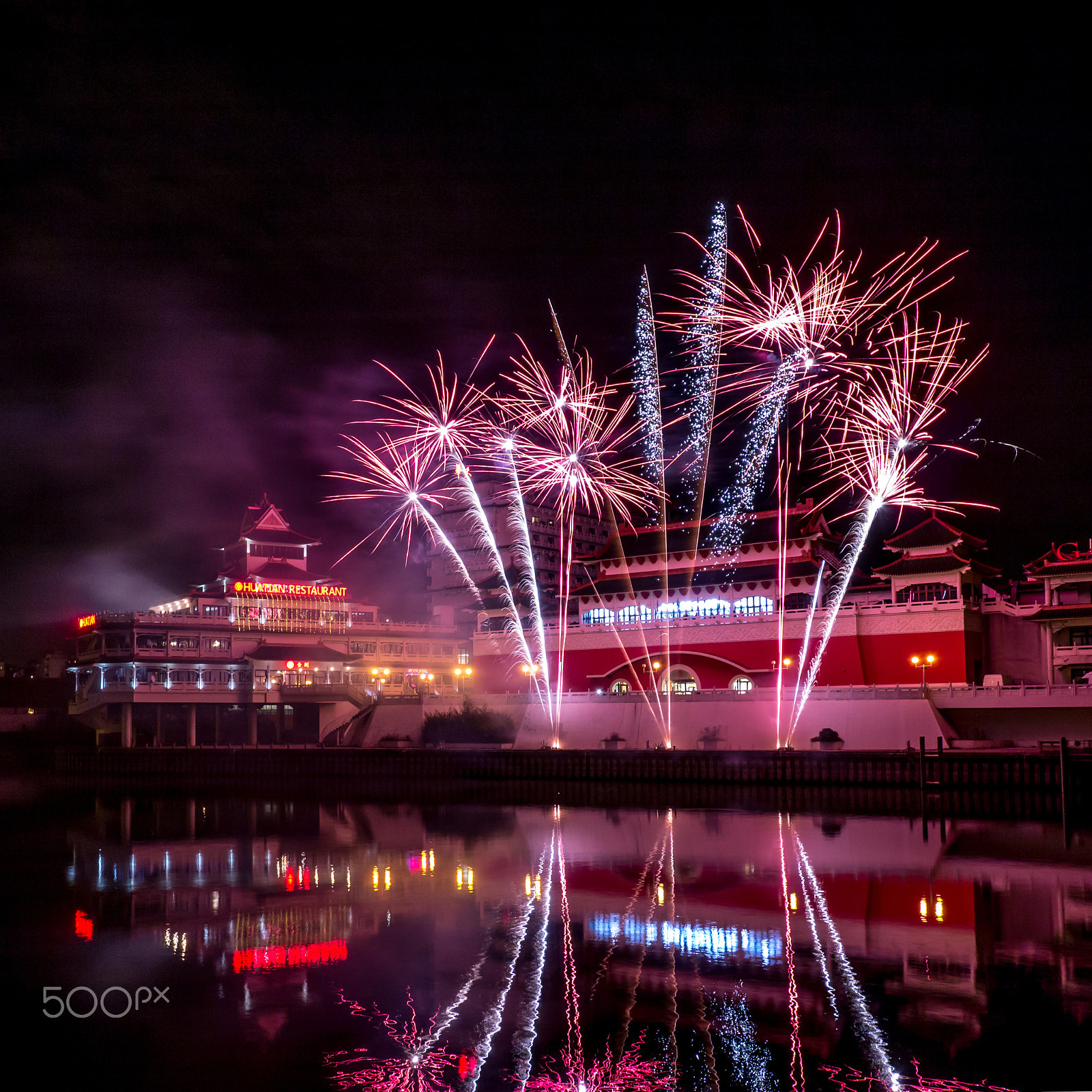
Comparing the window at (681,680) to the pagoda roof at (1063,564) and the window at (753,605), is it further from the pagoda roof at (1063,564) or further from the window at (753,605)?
the pagoda roof at (1063,564)

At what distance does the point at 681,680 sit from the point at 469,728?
11.4 meters

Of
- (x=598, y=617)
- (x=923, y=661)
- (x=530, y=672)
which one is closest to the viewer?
Answer: (x=923, y=661)

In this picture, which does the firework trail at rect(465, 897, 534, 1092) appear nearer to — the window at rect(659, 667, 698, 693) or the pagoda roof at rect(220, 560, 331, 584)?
the window at rect(659, 667, 698, 693)

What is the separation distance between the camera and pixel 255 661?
63000 millimetres

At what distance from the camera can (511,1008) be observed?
13.7m

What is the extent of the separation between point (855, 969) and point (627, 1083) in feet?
18.2

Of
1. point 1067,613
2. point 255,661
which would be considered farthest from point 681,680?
point 255,661

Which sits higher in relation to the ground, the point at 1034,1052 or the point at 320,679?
the point at 320,679

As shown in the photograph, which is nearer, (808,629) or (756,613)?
(808,629)

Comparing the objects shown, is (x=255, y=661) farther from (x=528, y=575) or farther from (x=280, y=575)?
(x=528, y=575)

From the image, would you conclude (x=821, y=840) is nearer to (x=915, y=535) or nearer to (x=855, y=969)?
(x=855, y=969)

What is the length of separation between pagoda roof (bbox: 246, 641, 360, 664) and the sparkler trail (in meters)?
48.3

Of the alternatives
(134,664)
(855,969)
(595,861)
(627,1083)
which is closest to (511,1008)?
(627,1083)

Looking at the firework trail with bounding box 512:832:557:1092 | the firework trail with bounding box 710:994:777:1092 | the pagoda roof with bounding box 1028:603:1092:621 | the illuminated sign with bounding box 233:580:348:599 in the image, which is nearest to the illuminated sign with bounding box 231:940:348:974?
the firework trail with bounding box 512:832:557:1092
